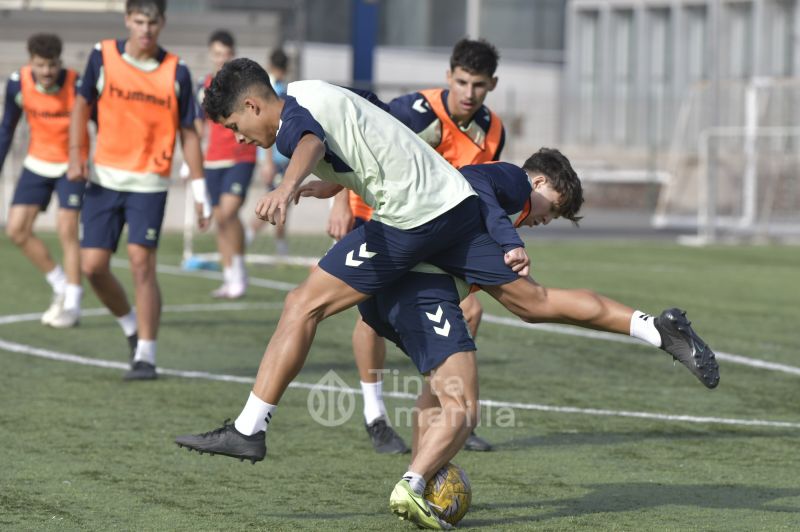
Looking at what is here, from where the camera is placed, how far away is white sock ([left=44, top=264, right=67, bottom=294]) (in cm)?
1241

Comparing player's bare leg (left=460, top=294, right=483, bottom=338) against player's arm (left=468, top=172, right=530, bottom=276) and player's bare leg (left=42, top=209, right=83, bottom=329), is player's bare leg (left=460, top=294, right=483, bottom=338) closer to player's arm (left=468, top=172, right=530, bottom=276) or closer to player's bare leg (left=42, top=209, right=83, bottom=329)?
player's arm (left=468, top=172, right=530, bottom=276)

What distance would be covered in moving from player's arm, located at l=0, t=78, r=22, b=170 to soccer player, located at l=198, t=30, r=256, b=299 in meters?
2.34

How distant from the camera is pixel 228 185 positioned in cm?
1459

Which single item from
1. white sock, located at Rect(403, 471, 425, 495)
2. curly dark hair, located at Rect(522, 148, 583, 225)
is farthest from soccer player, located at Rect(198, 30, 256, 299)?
white sock, located at Rect(403, 471, 425, 495)

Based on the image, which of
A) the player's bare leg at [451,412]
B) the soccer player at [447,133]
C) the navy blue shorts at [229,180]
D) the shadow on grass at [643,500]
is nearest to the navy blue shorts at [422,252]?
the player's bare leg at [451,412]

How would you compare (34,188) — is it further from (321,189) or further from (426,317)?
(426,317)

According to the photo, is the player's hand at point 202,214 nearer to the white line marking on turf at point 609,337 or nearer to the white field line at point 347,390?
the white field line at point 347,390

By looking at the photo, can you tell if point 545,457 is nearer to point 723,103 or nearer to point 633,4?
point 723,103

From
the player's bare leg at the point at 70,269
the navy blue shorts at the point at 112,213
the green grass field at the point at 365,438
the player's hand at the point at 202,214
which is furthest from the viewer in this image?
the player's bare leg at the point at 70,269

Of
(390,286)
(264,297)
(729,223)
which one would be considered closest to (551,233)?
(729,223)

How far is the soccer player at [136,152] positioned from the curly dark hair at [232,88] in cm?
378

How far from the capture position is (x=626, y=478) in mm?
6832

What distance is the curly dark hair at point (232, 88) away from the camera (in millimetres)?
5777

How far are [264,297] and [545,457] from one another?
7360 millimetres
